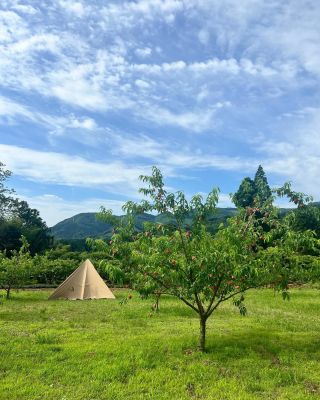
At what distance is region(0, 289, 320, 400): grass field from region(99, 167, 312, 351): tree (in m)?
1.35

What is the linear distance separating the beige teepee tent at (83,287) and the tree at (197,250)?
583 inches

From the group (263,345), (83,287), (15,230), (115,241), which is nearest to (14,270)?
(83,287)

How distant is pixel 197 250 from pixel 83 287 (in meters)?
16.0

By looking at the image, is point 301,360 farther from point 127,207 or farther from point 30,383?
point 30,383

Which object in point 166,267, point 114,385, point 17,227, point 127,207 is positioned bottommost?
point 114,385

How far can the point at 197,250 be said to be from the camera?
10602mm

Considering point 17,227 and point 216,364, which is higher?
point 17,227

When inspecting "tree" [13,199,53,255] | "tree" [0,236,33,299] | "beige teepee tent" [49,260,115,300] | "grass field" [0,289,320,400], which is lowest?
"grass field" [0,289,320,400]

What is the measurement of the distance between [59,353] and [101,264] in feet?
9.48

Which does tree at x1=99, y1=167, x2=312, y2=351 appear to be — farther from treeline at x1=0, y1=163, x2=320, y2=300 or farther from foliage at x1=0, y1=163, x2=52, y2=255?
foliage at x1=0, y1=163, x2=52, y2=255

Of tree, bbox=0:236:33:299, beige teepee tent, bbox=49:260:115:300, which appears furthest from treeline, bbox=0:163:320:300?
beige teepee tent, bbox=49:260:115:300

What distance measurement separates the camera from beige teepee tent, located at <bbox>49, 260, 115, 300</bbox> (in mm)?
24375

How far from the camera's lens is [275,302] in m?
21.9

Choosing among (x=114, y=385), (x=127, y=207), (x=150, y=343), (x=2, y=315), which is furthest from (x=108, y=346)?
(x=2, y=315)
